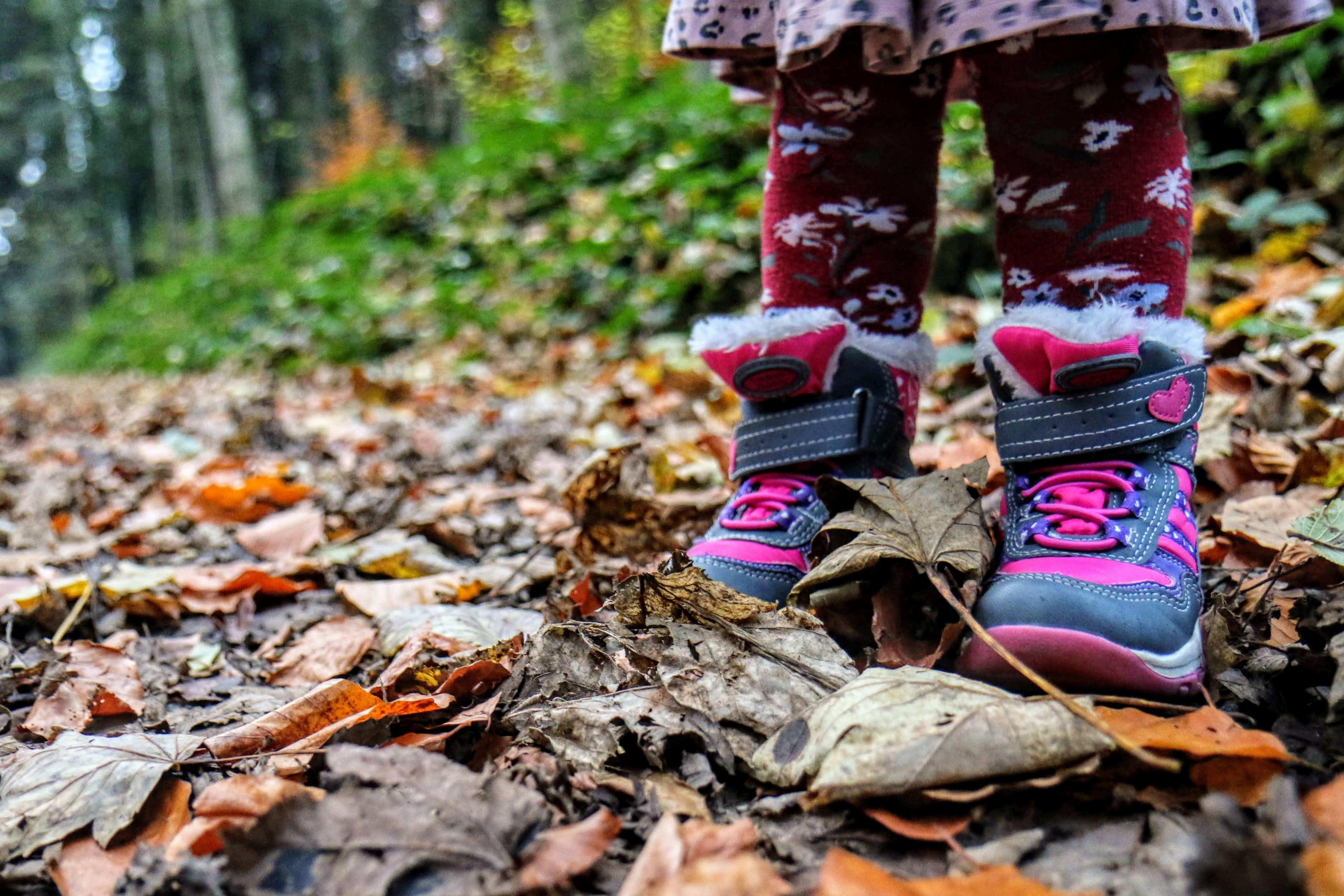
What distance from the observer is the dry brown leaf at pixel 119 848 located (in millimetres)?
683

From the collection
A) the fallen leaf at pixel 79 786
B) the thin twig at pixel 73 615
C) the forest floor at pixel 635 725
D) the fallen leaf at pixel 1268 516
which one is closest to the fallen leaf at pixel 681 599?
the forest floor at pixel 635 725

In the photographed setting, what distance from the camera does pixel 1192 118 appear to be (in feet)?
10.5

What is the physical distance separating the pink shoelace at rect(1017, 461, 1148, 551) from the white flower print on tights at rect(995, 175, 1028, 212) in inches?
12.9

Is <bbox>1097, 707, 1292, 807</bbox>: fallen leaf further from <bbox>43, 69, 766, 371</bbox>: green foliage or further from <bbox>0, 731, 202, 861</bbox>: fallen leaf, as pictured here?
<bbox>43, 69, 766, 371</bbox>: green foliage

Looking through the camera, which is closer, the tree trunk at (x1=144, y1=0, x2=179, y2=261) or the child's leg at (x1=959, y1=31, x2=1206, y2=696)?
the child's leg at (x1=959, y1=31, x2=1206, y2=696)

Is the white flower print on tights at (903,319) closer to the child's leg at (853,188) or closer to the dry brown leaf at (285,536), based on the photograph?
the child's leg at (853,188)

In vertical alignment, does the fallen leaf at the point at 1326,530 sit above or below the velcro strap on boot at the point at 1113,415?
below

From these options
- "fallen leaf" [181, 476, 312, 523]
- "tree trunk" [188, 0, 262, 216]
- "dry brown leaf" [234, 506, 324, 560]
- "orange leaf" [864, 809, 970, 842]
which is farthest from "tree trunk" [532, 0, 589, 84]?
"orange leaf" [864, 809, 970, 842]

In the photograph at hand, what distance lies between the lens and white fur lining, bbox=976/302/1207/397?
3.10 feet

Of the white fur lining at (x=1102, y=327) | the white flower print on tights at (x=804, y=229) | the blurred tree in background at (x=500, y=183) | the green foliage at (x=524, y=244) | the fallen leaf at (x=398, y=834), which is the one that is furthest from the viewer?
the green foliage at (x=524, y=244)

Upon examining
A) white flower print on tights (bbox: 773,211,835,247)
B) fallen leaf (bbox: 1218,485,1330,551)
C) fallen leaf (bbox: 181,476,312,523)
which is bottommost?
fallen leaf (bbox: 181,476,312,523)

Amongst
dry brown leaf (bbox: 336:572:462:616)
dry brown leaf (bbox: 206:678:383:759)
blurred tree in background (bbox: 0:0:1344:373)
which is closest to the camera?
dry brown leaf (bbox: 206:678:383:759)

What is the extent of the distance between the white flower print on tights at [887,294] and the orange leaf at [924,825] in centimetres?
77

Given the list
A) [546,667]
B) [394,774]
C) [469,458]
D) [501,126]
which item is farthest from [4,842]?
[501,126]
